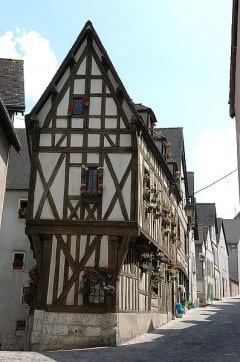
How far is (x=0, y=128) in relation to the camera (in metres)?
13.2

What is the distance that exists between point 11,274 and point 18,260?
729mm

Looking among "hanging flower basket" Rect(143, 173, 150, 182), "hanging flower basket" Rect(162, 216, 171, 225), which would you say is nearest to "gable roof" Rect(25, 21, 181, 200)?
"hanging flower basket" Rect(143, 173, 150, 182)

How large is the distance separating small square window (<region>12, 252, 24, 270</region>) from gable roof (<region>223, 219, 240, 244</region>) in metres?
49.4

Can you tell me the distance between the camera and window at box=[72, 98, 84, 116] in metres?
17.0

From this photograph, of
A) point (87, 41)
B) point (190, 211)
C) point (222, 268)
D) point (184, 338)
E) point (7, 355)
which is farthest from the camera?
point (222, 268)

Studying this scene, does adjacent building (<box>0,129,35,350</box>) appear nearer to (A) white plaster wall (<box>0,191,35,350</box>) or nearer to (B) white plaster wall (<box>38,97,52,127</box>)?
(A) white plaster wall (<box>0,191,35,350</box>)

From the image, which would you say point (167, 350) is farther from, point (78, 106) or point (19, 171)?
point (19, 171)

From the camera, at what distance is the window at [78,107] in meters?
17.0

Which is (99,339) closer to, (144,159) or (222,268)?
(144,159)

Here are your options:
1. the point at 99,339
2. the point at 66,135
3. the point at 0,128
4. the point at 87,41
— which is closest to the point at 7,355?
the point at 99,339

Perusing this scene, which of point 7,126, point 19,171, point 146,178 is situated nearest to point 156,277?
point 146,178

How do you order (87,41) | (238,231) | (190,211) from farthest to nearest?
(238,231), (190,211), (87,41)

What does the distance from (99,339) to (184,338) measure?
3.41 metres

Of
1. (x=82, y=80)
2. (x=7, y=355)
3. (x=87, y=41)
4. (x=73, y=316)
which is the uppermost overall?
(x=87, y=41)
